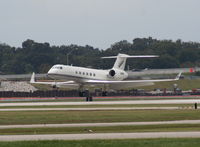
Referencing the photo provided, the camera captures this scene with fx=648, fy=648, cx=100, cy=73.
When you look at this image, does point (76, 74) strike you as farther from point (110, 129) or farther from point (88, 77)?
point (110, 129)

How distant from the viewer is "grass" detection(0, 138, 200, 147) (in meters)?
27.3

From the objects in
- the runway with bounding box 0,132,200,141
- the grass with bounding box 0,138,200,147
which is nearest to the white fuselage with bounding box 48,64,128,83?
the runway with bounding box 0,132,200,141

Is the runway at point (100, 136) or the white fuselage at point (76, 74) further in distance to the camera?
the white fuselage at point (76, 74)

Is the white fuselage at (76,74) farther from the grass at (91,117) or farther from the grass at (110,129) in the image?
the grass at (110,129)

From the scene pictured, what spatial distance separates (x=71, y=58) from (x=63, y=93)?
296ft

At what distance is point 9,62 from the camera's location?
188250mm

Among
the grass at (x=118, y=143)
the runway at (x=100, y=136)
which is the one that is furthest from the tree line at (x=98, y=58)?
the grass at (x=118, y=143)

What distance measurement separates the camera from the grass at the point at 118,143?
27281mm

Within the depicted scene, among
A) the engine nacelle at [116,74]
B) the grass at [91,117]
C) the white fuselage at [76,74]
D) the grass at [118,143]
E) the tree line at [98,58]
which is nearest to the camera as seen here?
the grass at [118,143]

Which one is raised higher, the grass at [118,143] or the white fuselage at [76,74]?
the white fuselage at [76,74]

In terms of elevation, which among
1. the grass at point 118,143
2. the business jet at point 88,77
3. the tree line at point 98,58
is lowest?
the grass at point 118,143

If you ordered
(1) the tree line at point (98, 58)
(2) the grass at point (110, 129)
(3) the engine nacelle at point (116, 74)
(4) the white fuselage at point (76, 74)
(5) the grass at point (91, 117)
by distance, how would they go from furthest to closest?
(1) the tree line at point (98, 58)
(3) the engine nacelle at point (116, 74)
(4) the white fuselage at point (76, 74)
(5) the grass at point (91, 117)
(2) the grass at point (110, 129)

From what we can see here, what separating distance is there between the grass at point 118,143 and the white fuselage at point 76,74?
5342 cm

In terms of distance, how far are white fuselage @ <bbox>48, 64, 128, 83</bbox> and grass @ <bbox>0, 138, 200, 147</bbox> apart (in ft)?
175
